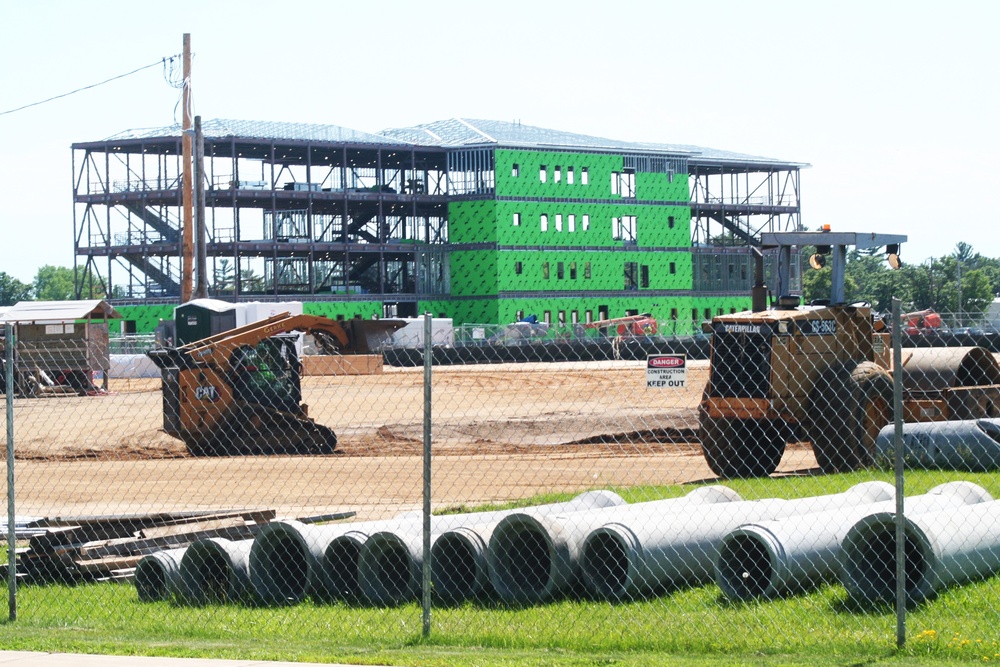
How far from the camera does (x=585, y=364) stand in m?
50.0

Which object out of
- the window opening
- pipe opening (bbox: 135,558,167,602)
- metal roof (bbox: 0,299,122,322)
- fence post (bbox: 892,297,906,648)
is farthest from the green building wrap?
fence post (bbox: 892,297,906,648)

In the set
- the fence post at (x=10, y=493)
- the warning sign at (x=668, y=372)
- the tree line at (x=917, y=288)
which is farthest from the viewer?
the tree line at (x=917, y=288)

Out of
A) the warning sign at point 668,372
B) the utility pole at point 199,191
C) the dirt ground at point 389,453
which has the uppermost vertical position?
the utility pole at point 199,191

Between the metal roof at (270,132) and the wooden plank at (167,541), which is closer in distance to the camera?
the wooden plank at (167,541)

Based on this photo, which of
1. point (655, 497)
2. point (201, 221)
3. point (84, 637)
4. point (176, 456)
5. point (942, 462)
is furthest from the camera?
point (201, 221)

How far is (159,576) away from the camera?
11.2 m

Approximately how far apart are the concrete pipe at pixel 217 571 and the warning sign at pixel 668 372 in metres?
3.48

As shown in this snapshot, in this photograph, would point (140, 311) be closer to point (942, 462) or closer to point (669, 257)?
point (669, 257)

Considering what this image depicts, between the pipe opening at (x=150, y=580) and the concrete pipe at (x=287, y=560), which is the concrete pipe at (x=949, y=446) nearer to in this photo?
the concrete pipe at (x=287, y=560)

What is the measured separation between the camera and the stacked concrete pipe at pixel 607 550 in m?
9.87

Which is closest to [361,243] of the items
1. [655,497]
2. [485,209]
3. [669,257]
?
[485,209]

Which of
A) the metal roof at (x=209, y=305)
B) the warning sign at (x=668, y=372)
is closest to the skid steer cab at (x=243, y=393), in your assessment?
the warning sign at (x=668, y=372)

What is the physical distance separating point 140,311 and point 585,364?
105 feet

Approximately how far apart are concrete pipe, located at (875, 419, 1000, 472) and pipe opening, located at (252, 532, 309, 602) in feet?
26.0
